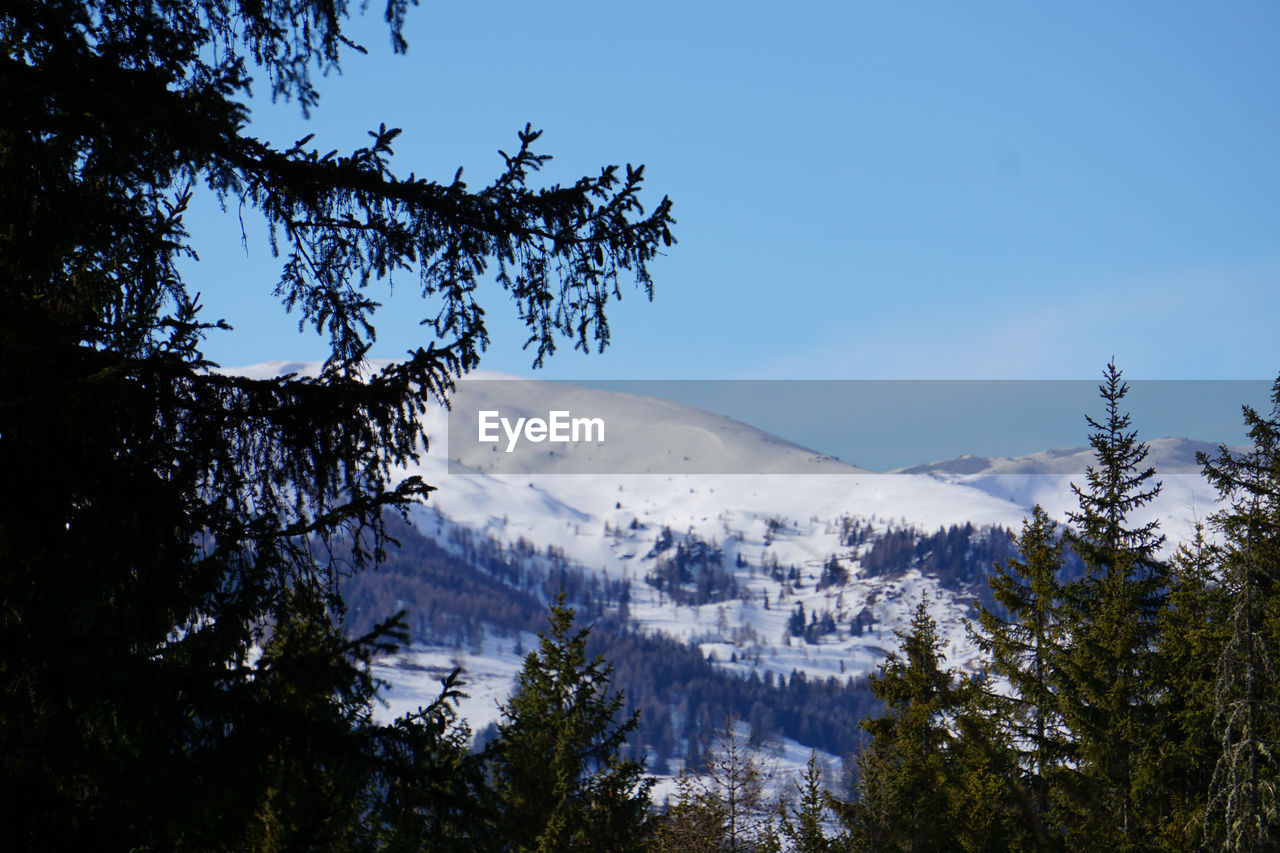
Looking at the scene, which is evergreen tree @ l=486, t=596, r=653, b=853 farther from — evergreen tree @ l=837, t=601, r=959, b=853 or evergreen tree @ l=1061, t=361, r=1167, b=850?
evergreen tree @ l=1061, t=361, r=1167, b=850

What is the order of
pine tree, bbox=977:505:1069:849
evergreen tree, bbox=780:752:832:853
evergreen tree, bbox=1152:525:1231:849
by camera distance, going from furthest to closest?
evergreen tree, bbox=780:752:832:853 → pine tree, bbox=977:505:1069:849 → evergreen tree, bbox=1152:525:1231:849

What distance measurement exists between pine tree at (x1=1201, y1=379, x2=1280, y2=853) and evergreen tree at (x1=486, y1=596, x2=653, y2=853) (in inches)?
409

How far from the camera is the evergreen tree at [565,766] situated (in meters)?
21.4

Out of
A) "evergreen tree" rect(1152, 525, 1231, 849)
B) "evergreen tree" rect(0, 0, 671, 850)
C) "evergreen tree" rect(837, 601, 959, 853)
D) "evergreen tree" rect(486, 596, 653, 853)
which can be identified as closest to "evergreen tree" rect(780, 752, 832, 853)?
"evergreen tree" rect(837, 601, 959, 853)

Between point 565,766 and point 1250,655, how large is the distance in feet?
38.2

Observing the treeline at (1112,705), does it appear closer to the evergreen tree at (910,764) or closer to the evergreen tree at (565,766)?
the evergreen tree at (910,764)

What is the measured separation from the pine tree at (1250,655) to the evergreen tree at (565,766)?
34.1 feet

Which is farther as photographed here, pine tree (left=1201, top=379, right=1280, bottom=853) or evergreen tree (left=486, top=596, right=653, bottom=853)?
evergreen tree (left=486, top=596, right=653, bottom=853)

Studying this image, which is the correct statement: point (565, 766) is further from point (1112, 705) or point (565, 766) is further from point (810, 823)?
point (1112, 705)

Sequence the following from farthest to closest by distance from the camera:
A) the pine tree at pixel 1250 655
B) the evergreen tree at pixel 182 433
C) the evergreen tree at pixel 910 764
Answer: the evergreen tree at pixel 910 764
the pine tree at pixel 1250 655
the evergreen tree at pixel 182 433

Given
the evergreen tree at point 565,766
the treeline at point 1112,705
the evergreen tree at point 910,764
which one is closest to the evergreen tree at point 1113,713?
the treeline at point 1112,705

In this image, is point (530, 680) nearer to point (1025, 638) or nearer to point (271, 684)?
point (1025, 638)

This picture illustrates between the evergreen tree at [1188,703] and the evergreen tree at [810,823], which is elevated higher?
the evergreen tree at [1188,703]

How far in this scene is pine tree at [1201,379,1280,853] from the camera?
16406mm
